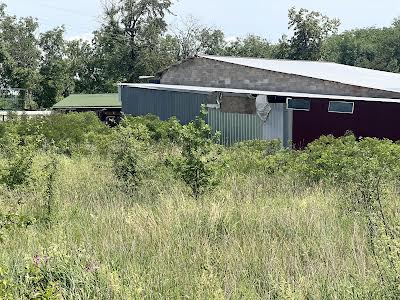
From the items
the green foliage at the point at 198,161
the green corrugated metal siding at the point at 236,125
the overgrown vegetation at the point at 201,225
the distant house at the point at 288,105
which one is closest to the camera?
the overgrown vegetation at the point at 201,225

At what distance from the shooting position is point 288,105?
1945 centimetres

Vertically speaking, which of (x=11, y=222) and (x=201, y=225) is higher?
(x=11, y=222)

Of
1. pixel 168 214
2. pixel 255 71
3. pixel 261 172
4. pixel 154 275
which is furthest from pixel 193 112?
pixel 154 275

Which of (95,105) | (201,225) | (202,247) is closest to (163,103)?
(95,105)

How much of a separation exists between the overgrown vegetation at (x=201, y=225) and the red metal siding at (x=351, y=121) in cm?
774

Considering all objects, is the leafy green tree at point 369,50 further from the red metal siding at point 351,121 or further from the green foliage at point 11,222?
the green foliage at point 11,222

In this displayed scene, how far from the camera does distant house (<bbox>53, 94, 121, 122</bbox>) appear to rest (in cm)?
4297

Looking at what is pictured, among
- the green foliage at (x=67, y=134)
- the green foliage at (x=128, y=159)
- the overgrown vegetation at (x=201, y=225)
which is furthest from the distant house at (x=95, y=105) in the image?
the green foliage at (x=128, y=159)

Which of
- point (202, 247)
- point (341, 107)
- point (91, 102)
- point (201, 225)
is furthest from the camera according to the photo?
point (91, 102)

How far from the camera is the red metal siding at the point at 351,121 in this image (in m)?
18.3

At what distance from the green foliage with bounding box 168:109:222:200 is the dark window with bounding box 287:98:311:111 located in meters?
10.8

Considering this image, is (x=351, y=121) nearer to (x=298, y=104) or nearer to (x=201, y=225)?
(x=298, y=104)

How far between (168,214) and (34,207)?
7.69 feet

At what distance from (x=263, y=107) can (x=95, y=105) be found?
1114 inches
